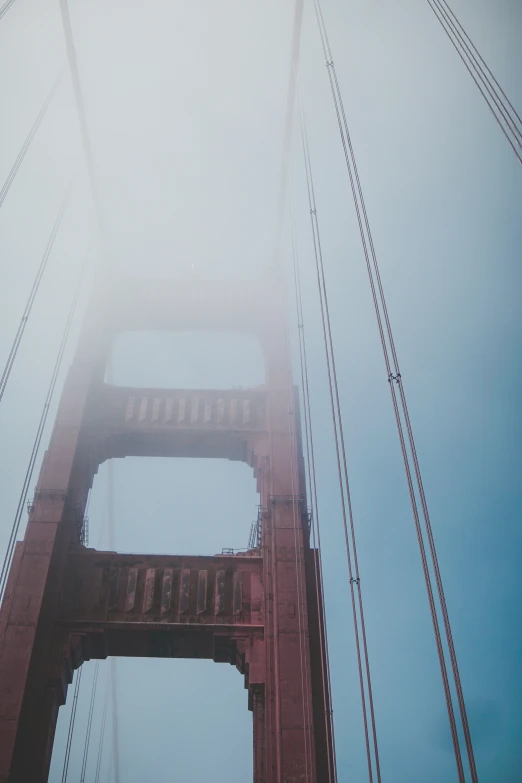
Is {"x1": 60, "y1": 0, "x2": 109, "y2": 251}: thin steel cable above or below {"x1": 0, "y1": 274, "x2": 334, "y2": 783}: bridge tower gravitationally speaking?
above

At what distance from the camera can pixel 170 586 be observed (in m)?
15.8

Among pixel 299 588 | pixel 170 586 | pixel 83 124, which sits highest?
pixel 83 124

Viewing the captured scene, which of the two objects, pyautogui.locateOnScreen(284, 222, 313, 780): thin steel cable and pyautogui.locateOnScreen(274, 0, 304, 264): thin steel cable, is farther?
pyautogui.locateOnScreen(274, 0, 304, 264): thin steel cable

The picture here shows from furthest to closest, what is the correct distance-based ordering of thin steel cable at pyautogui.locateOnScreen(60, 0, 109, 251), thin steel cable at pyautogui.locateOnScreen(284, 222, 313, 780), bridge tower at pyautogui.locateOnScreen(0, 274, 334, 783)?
thin steel cable at pyautogui.locateOnScreen(60, 0, 109, 251), bridge tower at pyautogui.locateOnScreen(0, 274, 334, 783), thin steel cable at pyautogui.locateOnScreen(284, 222, 313, 780)

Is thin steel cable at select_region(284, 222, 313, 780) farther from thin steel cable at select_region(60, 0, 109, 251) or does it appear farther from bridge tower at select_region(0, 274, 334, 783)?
thin steel cable at select_region(60, 0, 109, 251)

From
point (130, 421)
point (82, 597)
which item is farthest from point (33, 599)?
point (130, 421)

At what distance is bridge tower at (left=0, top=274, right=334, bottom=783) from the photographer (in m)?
13.5

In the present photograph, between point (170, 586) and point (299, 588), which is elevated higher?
Answer: point (170, 586)

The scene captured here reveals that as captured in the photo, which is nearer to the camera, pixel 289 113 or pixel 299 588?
pixel 299 588

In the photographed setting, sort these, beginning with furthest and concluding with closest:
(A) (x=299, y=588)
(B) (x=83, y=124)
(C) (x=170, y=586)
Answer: (B) (x=83, y=124) → (C) (x=170, y=586) → (A) (x=299, y=588)

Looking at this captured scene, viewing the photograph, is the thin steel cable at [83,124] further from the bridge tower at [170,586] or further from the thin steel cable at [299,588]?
the thin steel cable at [299,588]

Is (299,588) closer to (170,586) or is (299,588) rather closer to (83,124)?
(170,586)

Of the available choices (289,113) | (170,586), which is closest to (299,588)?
(170,586)

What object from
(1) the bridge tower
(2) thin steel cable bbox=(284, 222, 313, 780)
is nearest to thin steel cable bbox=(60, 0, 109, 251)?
(1) the bridge tower
